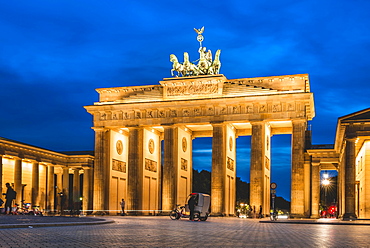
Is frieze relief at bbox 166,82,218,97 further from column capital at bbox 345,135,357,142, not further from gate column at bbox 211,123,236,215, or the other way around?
column capital at bbox 345,135,357,142

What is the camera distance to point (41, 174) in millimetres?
71375

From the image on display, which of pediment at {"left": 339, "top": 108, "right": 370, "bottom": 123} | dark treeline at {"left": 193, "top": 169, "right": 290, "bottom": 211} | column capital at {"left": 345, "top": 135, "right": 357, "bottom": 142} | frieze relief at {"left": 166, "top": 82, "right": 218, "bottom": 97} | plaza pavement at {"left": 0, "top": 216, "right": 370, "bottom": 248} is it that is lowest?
dark treeline at {"left": 193, "top": 169, "right": 290, "bottom": 211}

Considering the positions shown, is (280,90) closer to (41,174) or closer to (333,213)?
(333,213)

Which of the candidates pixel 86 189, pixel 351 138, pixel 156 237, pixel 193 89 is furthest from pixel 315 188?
pixel 156 237

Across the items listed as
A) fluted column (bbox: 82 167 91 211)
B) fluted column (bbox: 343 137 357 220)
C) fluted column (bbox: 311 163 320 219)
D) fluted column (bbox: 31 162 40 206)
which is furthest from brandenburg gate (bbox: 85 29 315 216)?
fluted column (bbox: 343 137 357 220)

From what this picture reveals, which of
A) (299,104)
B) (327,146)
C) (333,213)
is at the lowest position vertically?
(333,213)

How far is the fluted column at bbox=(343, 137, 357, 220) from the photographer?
4216 cm

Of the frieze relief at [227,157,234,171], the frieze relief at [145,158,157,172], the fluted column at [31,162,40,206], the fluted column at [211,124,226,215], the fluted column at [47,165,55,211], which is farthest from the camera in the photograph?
the fluted column at [47,165,55,211]

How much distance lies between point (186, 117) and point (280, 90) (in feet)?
36.2

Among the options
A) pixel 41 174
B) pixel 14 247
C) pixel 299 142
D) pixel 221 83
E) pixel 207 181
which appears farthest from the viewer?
pixel 207 181

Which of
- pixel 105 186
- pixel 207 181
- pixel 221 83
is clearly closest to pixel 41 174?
pixel 105 186

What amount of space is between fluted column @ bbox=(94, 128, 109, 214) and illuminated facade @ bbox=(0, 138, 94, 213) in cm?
318

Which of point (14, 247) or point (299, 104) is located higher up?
point (299, 104)

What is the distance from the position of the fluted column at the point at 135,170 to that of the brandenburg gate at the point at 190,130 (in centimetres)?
12
